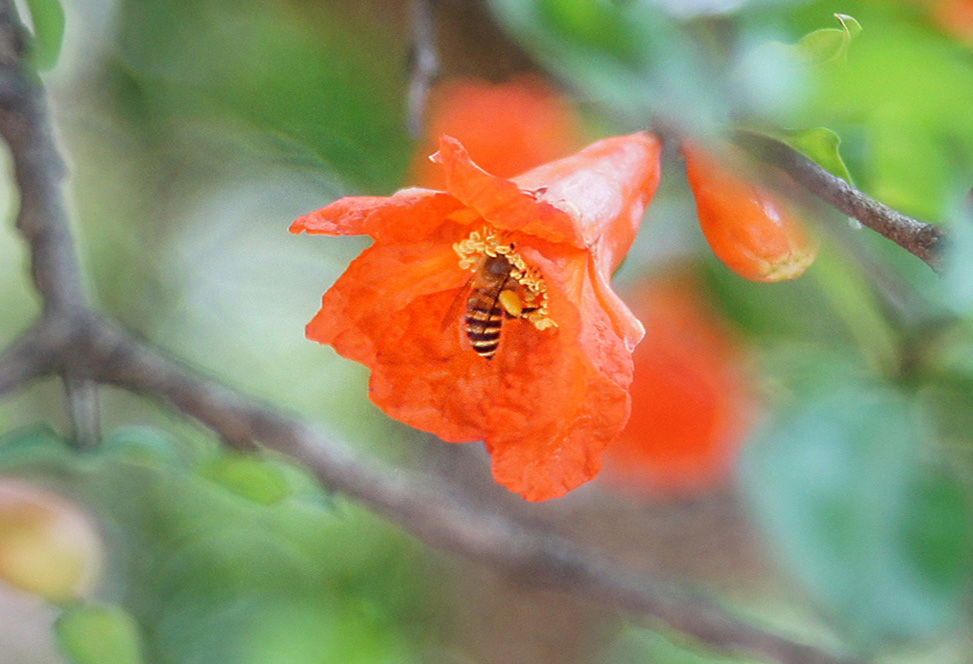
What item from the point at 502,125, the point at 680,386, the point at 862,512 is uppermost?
the point at 502,125

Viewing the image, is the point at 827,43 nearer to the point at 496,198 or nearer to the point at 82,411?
the point at 496,198

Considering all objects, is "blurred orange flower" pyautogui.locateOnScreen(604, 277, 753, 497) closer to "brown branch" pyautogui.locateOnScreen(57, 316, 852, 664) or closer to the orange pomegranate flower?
"brown branch" pyautogui.locateOnScreen(57, 316, 852, 664)

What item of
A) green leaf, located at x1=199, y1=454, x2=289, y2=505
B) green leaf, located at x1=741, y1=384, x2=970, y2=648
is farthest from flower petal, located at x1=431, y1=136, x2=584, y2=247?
green leaf, located at x1=741, y1=384, x2=970, y2=648

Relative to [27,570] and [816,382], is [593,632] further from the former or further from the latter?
[27,570]

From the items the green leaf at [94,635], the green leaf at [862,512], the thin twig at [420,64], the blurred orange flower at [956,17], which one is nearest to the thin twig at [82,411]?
the green leaf at [94,635]

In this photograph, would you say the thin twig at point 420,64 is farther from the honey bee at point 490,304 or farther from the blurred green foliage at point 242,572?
the blurred green foliage at point 242,572

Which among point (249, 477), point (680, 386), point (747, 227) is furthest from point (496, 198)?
point (680, 386)
